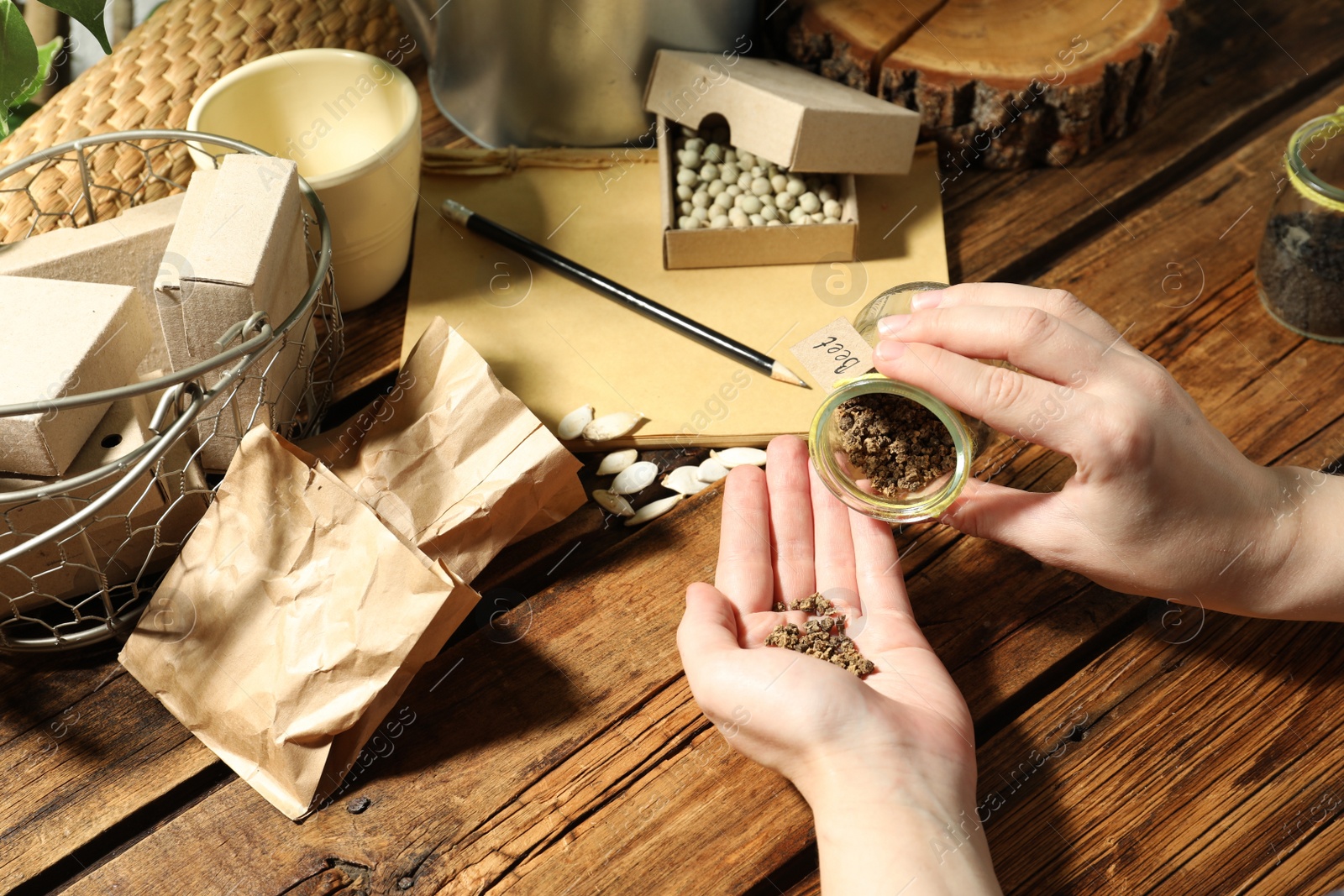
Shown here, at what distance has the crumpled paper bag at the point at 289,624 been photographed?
62 centimetres

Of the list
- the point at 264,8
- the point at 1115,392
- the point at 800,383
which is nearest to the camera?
the point at 1115,392

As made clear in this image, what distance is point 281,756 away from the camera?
2.09 ft

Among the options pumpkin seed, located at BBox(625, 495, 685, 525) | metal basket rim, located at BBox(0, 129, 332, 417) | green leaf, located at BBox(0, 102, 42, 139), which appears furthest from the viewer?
green leaf, located at BBox(0, 102, 42, 139)

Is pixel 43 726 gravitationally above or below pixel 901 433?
below

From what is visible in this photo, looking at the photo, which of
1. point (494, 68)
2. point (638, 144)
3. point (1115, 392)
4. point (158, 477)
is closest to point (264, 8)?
point (494, 68)

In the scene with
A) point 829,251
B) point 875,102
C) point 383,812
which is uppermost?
point 875,102

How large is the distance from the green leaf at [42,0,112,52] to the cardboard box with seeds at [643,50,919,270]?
17.5 inches

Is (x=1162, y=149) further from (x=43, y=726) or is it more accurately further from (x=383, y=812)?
(x=43, y=726)

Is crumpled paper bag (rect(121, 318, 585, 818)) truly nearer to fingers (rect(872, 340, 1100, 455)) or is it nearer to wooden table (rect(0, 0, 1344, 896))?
wooden table (rect(0, 0, 1344, 896))

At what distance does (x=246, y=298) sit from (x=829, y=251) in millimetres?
491

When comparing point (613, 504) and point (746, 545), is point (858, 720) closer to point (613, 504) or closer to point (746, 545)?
point (746, 545)

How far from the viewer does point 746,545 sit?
70 centimetres

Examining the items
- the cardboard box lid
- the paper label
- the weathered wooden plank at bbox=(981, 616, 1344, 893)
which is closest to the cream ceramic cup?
the cardboard box lid

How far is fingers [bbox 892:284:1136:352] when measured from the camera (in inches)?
26.6
